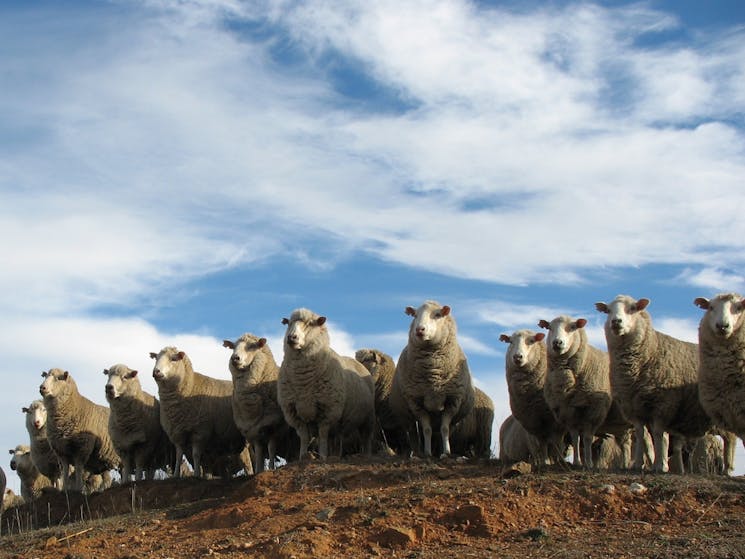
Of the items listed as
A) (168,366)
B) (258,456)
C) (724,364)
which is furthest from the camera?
(168,366)

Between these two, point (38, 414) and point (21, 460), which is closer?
point (38, 414)

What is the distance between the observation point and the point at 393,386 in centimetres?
1809

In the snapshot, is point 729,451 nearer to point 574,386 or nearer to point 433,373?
point 574,386

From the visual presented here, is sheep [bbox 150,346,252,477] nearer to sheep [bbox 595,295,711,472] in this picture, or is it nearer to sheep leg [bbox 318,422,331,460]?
sheep leg [bbox 318,422,331,460]

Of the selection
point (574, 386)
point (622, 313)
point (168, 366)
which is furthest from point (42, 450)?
point (622, 313)

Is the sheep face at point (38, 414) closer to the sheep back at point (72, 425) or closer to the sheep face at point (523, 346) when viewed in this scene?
the sheep back at point (72, 425)

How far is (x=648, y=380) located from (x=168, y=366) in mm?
9256

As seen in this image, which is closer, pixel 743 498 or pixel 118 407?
pixel 743 498

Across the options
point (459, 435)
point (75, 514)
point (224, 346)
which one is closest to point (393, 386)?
point (459, 435)

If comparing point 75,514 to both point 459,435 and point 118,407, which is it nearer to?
point 118,407

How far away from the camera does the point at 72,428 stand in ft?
66.7

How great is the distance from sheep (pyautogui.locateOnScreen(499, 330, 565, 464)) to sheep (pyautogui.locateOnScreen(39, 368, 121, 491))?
942 centimetres

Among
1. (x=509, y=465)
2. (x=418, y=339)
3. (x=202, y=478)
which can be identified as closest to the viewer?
(x=509, y=465)

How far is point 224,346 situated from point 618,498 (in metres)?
9.82
